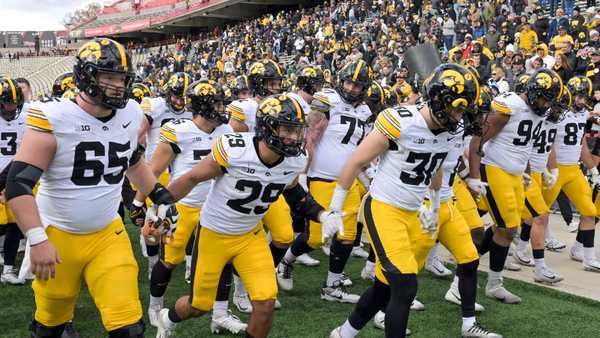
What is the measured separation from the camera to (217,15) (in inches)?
1652

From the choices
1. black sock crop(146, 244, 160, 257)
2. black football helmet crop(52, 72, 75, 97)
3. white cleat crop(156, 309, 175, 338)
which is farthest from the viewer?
black football helmet crop(52, 72, 75, 97)

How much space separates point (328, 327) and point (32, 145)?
290 centimetres

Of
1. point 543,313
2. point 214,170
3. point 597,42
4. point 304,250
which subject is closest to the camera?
point 214,170

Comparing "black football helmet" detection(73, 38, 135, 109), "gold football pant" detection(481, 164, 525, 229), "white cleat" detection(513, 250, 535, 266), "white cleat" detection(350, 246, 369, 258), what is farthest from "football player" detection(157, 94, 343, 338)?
"white cleat" detection(513, 250, 535, 266)

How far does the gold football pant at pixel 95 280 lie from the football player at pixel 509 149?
3.29 m

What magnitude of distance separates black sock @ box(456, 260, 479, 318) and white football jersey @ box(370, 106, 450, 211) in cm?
87

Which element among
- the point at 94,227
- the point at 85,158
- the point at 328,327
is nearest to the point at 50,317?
the point at 94,227

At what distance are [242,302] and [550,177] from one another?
11.3ft

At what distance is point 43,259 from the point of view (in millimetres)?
2932

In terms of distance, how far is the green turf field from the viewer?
4988 millimetres

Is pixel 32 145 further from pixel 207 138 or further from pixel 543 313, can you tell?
pixel 543 313

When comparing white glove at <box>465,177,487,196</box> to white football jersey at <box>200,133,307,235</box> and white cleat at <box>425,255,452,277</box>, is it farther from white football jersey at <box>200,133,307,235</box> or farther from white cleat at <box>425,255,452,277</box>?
white football jersey at <box>200,133,307,235</box>

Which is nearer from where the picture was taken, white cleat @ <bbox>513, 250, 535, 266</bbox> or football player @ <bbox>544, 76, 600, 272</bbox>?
football player @ <bbox>544, 76, 600, 272</bbox>

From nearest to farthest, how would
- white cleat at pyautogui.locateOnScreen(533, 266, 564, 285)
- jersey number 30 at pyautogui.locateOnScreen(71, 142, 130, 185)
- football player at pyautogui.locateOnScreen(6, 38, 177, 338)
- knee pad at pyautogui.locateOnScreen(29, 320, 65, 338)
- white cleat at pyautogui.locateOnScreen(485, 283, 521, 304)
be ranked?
1. football player at pyautogui.locateOnScreen(6, 38, 177, 338)
2. jersey number 30 at pyautogui.locateOnScreen(71, 142, 130, 185)
3. knee pad at pyautogui.locateOnScreen(29, 320, 65, 338)
4. white cleat at pyautogui.locateOnScreen(485, 283, 521, 304)
5. white cleat at pyautogui.locateOnScreen(533, 266, 564, 285)
